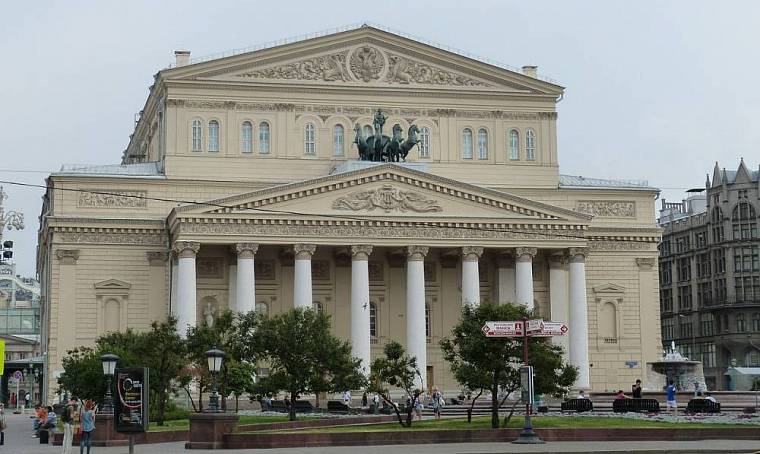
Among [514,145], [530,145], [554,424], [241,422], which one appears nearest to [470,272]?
[514,145]

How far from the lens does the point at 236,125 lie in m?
82.0

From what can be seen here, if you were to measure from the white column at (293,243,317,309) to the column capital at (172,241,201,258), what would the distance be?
5473 millimetres

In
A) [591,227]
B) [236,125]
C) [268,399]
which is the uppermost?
[236,125]

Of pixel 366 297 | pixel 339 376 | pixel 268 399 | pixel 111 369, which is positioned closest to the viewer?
pixel 111 369

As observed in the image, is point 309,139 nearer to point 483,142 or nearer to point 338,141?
point 338,141

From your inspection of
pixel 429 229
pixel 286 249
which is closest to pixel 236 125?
pixel 286 249

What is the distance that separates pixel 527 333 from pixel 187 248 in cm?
3149

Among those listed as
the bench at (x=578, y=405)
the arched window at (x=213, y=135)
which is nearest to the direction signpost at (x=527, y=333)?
the bench at (x=578, y=405)

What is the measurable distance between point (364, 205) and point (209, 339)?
62.6 ft

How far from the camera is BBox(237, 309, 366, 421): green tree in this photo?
2267 inches

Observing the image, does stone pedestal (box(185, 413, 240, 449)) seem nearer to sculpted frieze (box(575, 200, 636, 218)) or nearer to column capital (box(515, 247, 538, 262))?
column capital (box(515, 247, 538, 262))

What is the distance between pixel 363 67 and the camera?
83688mm

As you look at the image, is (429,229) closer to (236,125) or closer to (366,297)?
(366,297)

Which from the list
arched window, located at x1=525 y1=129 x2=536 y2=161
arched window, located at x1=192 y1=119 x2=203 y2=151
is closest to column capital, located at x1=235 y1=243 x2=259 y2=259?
arched window, located at x1=192 y1=119 x2=203 y2=151
